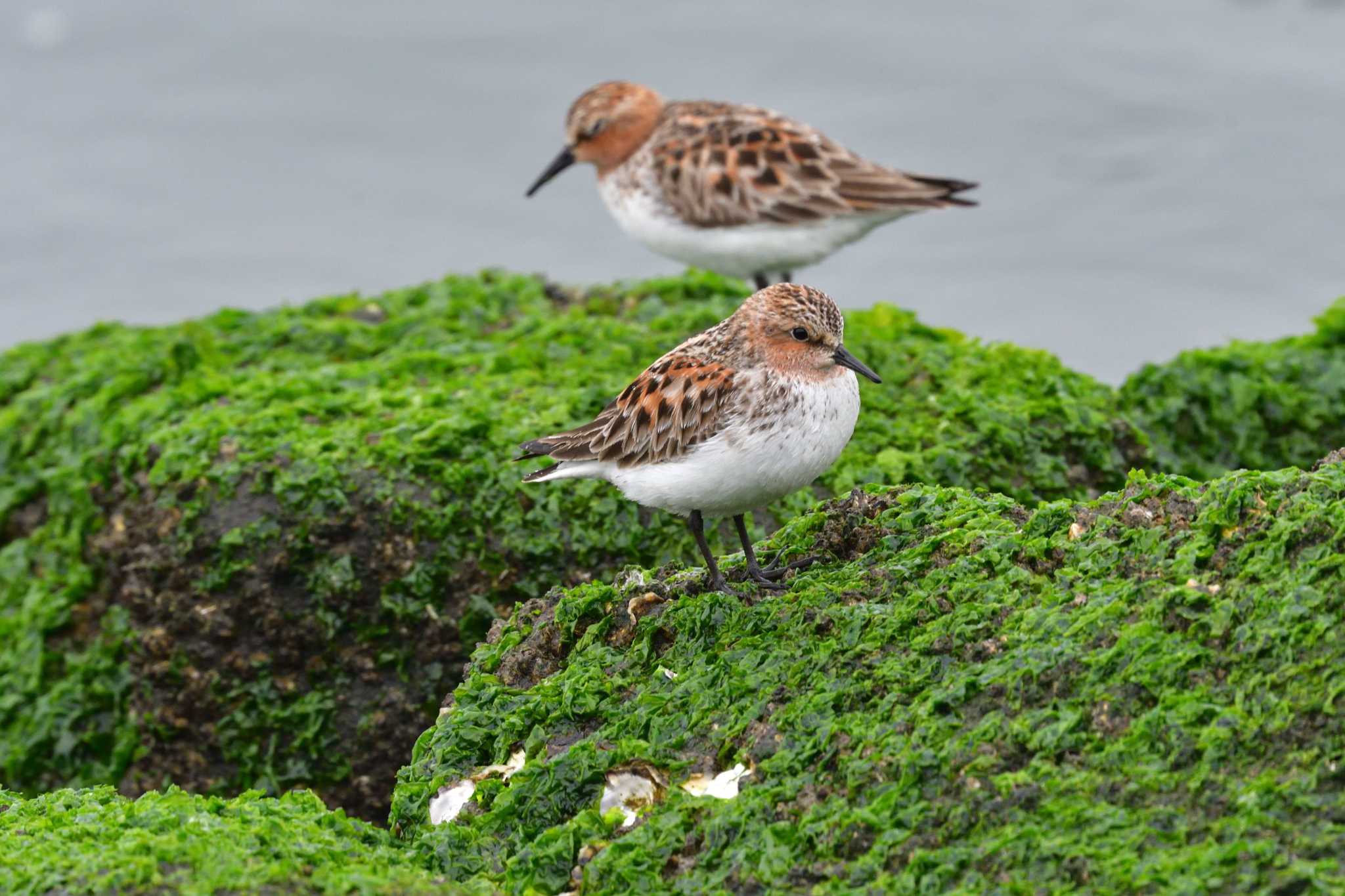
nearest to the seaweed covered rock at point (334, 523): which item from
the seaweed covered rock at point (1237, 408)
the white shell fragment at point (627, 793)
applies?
the seaweed covered rock at point (1237, 408)

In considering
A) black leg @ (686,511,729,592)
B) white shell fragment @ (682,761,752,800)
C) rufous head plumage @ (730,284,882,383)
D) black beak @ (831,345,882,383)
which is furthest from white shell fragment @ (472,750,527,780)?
black beak @ (831,345,882,383)

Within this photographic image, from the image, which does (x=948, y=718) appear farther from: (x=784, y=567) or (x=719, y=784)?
(x=784, y=567)

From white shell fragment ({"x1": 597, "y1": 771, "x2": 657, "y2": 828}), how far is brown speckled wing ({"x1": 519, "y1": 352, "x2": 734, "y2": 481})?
1319mm

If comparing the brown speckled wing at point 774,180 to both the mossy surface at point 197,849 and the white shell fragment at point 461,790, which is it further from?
the mossy surface at point 197,849

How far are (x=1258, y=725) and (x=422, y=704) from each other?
4.85 meters

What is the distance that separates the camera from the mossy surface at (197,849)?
4.73 m

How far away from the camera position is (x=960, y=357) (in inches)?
378

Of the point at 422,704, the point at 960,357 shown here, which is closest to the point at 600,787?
the point at 422,704

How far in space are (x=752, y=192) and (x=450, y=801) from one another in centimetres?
650

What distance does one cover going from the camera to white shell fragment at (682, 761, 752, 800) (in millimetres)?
4988

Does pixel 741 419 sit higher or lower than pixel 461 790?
higher

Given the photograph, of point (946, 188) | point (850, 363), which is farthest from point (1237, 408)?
point (850, 363)

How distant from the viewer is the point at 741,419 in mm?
5801

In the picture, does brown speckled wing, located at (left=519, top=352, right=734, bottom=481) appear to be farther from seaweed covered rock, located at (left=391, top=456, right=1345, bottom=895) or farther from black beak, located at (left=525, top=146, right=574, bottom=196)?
black beak, located at (left=525, top=146, right=574, bottom=196)
